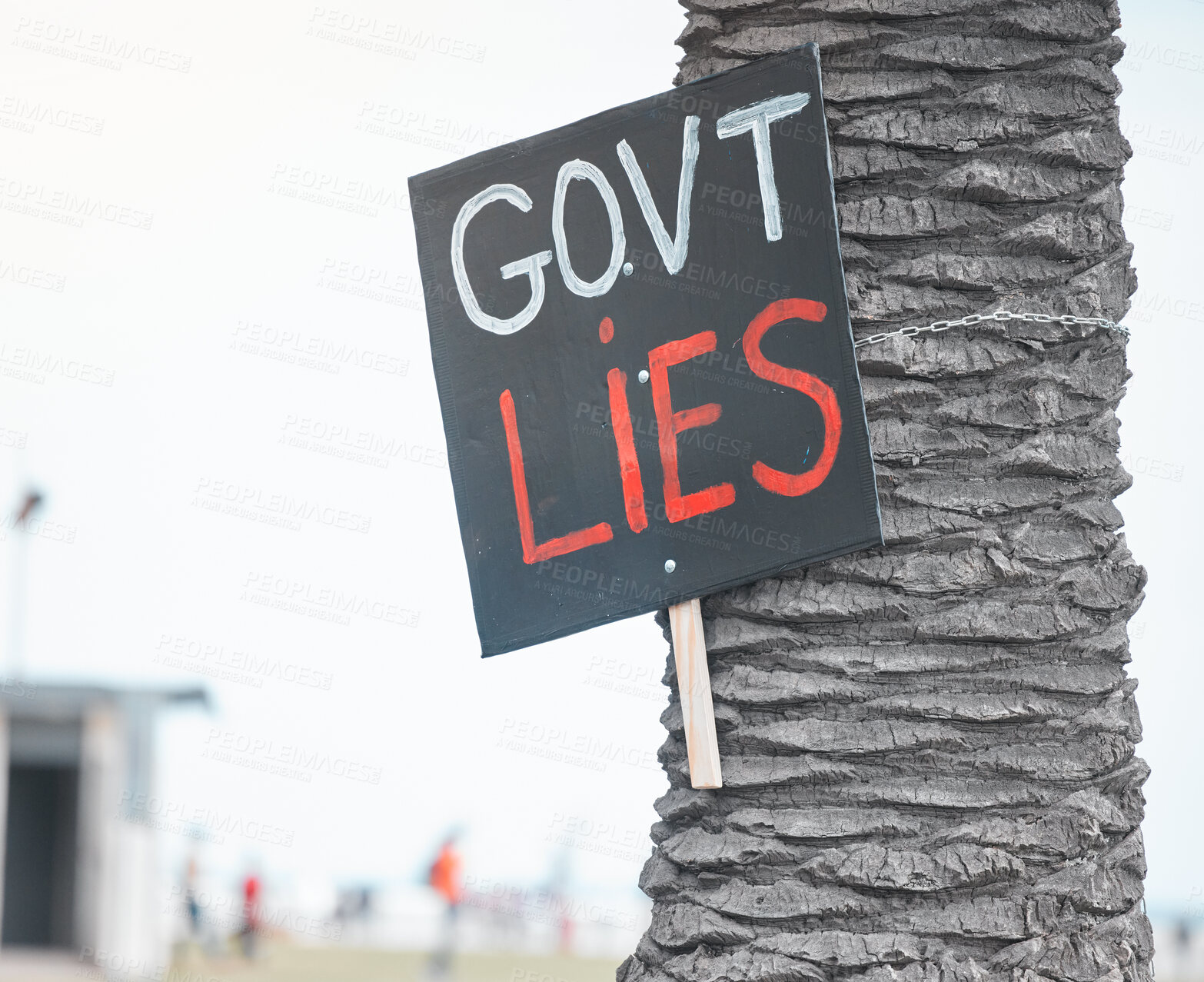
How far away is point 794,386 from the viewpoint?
207 cm

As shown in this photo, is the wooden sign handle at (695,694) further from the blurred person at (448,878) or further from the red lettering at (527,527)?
the blurred person at (448,878)

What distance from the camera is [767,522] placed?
6.79ft

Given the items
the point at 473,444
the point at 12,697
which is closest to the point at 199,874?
the point at 12,697

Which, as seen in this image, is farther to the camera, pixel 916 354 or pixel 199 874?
pixel 199 874

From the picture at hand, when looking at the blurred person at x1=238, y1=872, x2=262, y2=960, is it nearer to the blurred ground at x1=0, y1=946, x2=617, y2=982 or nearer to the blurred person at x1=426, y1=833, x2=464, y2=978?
the blurred ground at x1=0, y1=946, x2=617, y2=982

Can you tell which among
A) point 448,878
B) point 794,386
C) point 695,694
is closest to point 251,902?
point 448,878

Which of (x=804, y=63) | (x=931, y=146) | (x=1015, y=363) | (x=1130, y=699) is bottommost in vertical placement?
(x=1130, y=699)

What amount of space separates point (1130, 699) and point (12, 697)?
475 inches

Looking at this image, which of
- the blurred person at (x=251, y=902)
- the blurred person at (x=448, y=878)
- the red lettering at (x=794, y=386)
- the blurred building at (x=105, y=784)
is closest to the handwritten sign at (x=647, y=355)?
the red lettering at (x=794, y=386)

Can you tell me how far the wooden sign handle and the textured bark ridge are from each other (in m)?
0.03

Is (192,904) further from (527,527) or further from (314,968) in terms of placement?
(527,527)

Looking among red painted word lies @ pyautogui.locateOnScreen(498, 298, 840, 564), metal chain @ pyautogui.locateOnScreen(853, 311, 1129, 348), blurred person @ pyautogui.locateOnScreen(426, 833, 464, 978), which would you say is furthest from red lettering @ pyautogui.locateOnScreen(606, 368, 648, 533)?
blurred person @ pyautogui.locateOnScreen(426, 833, 464, 978)

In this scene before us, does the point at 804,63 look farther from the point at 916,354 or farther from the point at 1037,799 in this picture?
the point at 1037,799

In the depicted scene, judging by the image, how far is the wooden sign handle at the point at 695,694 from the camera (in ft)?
6.75
